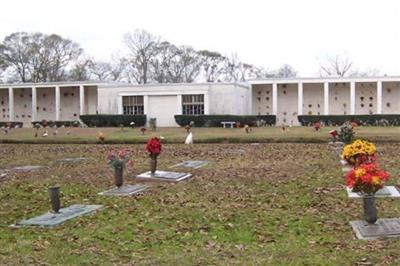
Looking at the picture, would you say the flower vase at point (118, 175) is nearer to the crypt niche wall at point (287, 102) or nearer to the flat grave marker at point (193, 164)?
the flat grave marker at point (193, 164)

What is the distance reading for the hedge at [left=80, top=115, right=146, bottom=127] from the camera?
156 ft

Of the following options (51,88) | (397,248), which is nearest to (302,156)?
(397,248)

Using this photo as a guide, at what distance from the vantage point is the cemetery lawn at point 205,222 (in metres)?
6.00

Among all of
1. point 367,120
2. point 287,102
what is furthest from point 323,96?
point 367,120

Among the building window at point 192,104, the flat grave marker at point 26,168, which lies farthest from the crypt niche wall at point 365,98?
the flat grave marker at point 26,168

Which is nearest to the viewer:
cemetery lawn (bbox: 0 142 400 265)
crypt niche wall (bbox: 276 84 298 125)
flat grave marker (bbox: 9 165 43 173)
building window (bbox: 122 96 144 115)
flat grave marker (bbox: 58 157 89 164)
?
cemetery lawn (bbox: 0 142 400 265)

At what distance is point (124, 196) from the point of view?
1047 centimetres

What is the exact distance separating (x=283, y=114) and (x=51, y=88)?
76.4ft

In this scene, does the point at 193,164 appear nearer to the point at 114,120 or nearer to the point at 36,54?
the point at 114,120

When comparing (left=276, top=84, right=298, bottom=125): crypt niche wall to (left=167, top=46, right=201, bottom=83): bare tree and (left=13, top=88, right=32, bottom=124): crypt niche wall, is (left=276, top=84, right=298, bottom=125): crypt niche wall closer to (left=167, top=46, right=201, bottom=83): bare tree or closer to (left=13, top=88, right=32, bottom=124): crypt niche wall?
(left=167, top=46, right=201, bottom=83): bare tree

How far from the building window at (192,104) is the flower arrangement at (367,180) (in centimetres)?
4213

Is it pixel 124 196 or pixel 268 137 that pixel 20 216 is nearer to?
pixel 124 196

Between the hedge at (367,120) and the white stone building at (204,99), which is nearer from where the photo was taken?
the hedge at (367,120)

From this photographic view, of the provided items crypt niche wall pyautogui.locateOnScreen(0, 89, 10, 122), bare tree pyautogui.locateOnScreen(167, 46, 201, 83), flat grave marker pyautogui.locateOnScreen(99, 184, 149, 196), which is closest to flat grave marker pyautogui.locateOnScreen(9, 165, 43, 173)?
flat grave marker pyautogui.locateOnScreen(99, 184, 149, 196)
